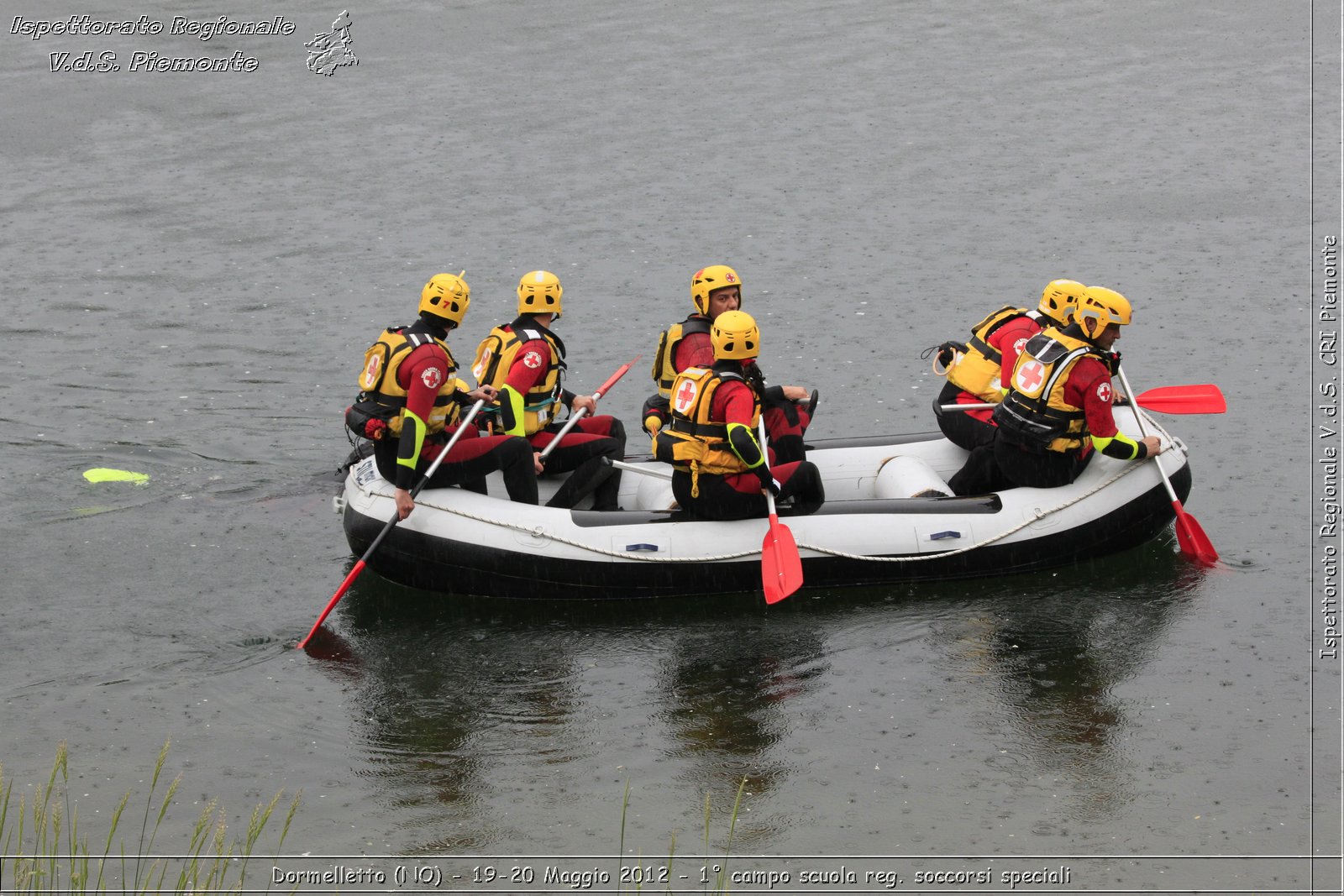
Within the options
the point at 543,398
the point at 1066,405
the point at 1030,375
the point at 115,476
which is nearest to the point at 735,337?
the point at 543,398

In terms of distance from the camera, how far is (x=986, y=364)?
10266mm

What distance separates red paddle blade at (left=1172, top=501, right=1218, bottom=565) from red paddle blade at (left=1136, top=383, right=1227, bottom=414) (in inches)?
27.9

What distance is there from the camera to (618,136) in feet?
62.4

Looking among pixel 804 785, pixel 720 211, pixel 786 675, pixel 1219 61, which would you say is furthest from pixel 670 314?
pixel 1219 61

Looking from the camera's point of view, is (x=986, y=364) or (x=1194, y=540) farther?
(x=986, y=364)

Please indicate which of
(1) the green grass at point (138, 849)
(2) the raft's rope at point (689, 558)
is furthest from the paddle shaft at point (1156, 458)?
(1) the green grass at point (138, 849)

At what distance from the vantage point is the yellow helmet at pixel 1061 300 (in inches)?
382

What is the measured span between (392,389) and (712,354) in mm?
1847

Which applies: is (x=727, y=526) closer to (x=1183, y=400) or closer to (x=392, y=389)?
(x=392, y=389)

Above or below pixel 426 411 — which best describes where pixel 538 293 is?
above

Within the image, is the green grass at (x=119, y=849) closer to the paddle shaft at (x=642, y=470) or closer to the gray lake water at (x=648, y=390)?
the gray lake water at (x=648, y=390)

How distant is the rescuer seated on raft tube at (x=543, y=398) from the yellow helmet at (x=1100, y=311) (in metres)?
2.68

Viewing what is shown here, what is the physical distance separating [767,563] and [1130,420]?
8.49 feet

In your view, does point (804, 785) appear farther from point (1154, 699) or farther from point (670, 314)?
point (670, 314)
